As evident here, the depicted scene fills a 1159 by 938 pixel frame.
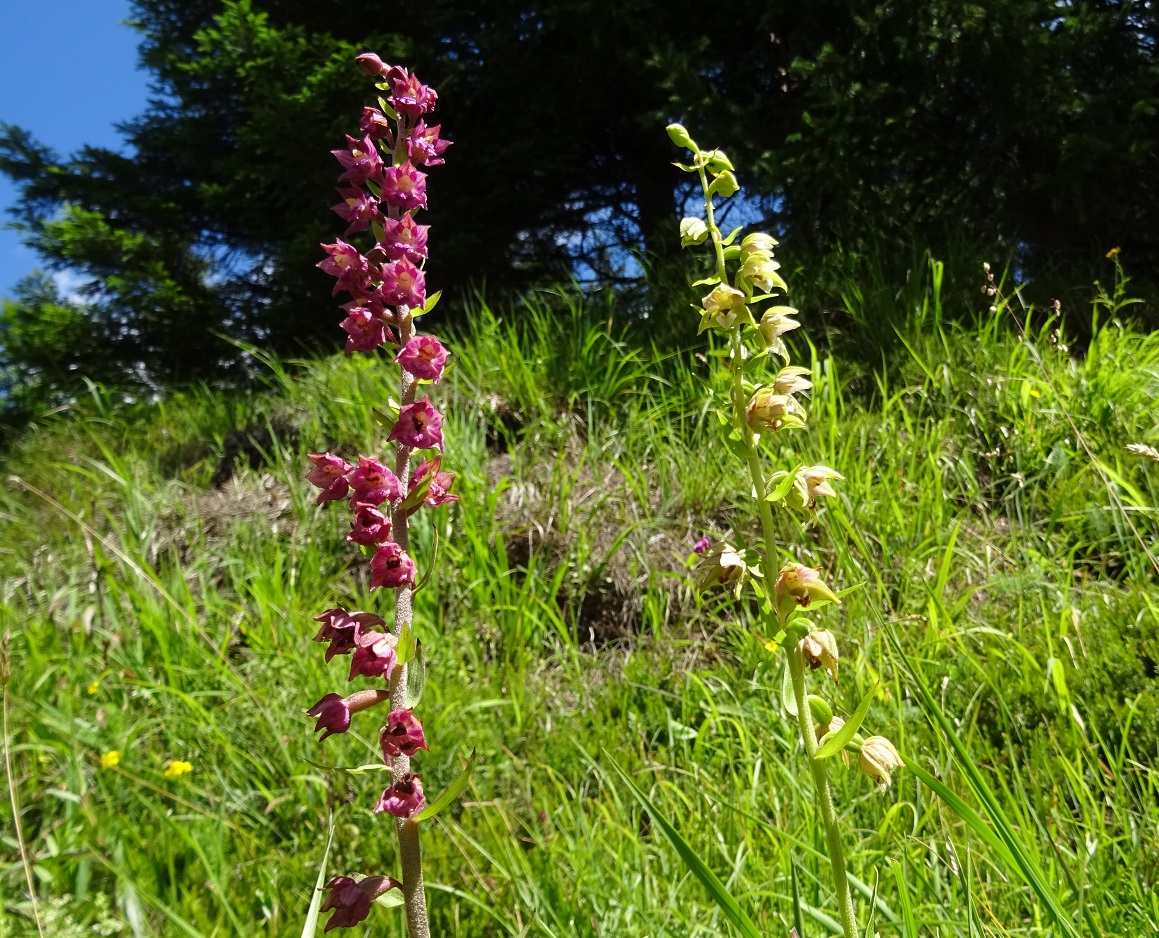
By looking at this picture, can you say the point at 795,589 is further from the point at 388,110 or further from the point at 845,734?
the point at 388,110

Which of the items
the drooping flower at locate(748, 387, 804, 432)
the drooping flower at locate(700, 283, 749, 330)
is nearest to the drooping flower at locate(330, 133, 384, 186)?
the drooping flower at locate(700, 283, 749, 330)

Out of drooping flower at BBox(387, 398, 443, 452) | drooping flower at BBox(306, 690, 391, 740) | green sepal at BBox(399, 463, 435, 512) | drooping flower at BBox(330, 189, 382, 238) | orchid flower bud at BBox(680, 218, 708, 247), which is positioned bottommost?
drooping flower at BBox(306, 690, 391, 740)

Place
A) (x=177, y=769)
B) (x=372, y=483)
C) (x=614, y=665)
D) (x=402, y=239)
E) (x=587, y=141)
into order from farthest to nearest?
1. (x=587, y=141)
2. (x=614, y=665)
3. (x=177, y=769)
4. (x=402, y=239)
5. (x=372, y=483)

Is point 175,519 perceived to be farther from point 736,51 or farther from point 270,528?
point 736,51

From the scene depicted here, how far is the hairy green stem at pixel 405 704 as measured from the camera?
0.87 m

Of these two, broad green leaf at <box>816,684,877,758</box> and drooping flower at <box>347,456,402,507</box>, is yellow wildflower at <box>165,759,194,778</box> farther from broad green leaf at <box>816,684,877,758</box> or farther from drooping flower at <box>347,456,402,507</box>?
broad green leaf at <box>816,684,877,758</box>

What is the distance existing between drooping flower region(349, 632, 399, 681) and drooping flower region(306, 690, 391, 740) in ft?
0.10

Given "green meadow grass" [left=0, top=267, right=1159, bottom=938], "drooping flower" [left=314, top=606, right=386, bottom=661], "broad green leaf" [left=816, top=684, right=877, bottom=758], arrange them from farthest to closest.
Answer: "green meadow grass" [left=0, top=267, right=1159, bottom=938]
"drooping flower" [left=314, top=606, right=386, bottom=661]
"broad green leaf" [left=816, top=684, right=877, bottom=758]

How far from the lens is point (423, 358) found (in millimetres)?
1103

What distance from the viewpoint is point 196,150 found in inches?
257

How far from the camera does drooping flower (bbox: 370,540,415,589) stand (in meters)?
0.97

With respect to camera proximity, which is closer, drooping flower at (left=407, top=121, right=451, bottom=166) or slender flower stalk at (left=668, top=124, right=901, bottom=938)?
slender flower stalk at (left=668, top=124, right=901, bottom=938)

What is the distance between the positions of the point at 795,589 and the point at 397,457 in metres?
0.52

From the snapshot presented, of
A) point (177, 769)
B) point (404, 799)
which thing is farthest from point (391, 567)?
point (177, 769)
